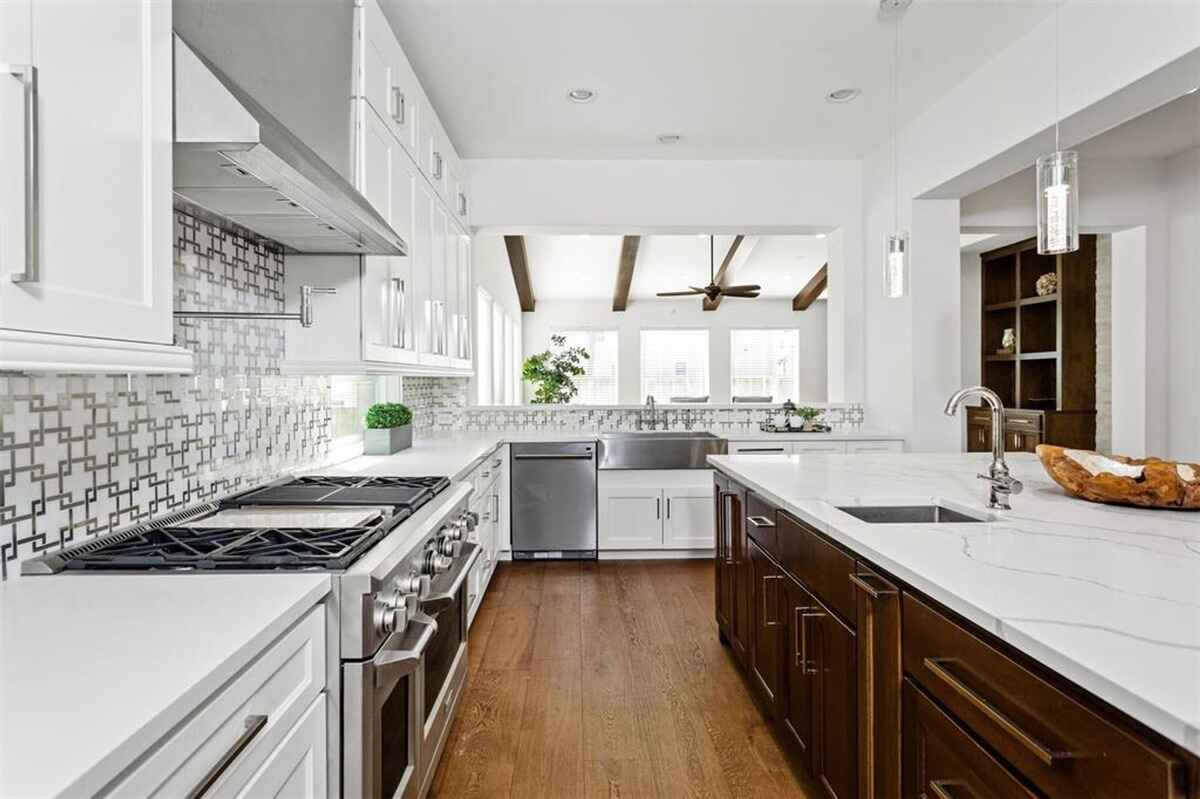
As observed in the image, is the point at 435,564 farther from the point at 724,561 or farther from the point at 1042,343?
the point at 1042,343

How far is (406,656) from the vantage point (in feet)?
4.69

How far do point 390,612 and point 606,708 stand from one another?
4.37ft

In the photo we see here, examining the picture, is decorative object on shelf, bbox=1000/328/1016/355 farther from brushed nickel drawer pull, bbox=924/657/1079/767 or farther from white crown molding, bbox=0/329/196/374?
white crown molding, bbox=0/329/196/374

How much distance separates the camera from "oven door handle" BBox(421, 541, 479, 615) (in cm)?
169

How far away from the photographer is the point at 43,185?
2.79 feet

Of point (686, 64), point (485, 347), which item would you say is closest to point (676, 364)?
point (485, 347)

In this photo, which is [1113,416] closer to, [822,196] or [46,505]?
[822,196]

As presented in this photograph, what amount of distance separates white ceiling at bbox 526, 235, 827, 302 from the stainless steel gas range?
6243 millimetres

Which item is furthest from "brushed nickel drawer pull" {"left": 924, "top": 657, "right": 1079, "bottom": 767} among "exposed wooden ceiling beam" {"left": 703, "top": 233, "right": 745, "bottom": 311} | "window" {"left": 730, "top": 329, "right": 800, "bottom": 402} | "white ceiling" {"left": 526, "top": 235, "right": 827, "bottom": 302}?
"window" {"left": 730, "top": 329, "right": 800, "bottom": 402}

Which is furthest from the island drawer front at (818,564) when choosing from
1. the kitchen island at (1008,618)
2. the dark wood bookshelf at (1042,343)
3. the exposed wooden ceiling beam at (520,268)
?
the exposed wooden ceiling beam at (520,268)

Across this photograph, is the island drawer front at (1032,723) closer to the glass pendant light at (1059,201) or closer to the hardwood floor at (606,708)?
the hardwood floor at (606,708)

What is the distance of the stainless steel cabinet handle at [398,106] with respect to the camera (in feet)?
8.65

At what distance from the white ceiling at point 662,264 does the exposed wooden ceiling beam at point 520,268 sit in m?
0.13

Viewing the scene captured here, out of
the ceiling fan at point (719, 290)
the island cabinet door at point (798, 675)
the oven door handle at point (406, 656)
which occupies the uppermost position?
the ceiling fan at point (719, 290)
